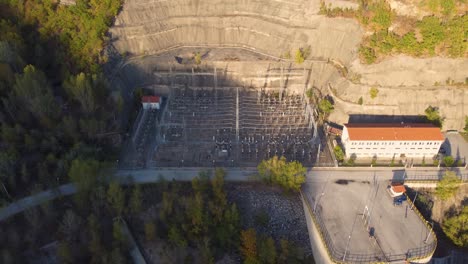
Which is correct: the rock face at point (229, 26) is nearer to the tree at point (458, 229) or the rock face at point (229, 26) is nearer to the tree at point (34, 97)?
the tree at point (34, 97)

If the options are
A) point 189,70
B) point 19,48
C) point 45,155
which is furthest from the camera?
point 189,70

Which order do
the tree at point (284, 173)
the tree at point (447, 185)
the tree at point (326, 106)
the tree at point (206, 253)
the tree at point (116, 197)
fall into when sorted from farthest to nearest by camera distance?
1. the tree at point (326, 106)
2. the tree at point (447, 185)
3. the tree at point (284, 173)
4. the tree at point (116, 197)
5. the tree at point (206, 253)

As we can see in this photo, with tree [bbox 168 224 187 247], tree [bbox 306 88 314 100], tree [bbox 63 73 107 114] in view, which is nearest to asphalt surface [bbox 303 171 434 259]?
tree [bbox 168 224 187 247]

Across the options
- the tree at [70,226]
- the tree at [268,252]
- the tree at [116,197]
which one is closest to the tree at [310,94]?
the tree at [268,252]

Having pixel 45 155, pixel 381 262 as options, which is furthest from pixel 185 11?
pixel 381 262

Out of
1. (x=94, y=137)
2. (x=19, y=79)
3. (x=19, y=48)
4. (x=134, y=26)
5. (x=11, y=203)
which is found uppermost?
(x=134, y=26)

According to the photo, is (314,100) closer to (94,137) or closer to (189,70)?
(189,70)
